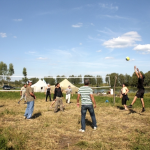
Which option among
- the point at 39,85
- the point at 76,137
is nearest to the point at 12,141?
the point at 76,137

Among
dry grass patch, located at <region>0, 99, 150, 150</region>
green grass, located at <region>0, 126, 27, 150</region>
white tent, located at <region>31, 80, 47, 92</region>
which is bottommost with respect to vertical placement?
dry grass patch, located at <region>0, 99, 150, 150</region>

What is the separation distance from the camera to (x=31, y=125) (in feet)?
23.8

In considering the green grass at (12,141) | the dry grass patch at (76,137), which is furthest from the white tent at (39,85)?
the green grass at (12,141)

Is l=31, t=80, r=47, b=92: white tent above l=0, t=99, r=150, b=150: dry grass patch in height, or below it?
above

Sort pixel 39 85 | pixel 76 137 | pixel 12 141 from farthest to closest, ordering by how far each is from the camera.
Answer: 1. pixel 39 85
2. pixel 76 137
3. pixel 12 141

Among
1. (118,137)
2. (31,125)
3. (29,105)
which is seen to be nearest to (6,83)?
(29,105)

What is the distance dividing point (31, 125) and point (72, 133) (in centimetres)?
208

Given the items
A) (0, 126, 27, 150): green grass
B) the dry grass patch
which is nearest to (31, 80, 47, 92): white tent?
A: the dry grass patch

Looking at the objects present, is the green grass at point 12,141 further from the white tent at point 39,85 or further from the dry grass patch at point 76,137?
the white tent at point 39,85

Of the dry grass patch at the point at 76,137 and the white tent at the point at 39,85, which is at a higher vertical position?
the white tent at the point at 39,85

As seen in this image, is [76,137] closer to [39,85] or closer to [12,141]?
[12,141]

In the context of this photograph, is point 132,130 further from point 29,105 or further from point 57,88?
point 57,88

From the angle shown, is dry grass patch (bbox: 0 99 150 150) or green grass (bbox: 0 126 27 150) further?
dry grass patch (bbox: 0 99 150 150)

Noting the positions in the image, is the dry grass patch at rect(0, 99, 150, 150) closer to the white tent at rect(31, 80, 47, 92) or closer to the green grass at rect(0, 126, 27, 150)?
the green grass at rect(0, 126, 27, 150)
